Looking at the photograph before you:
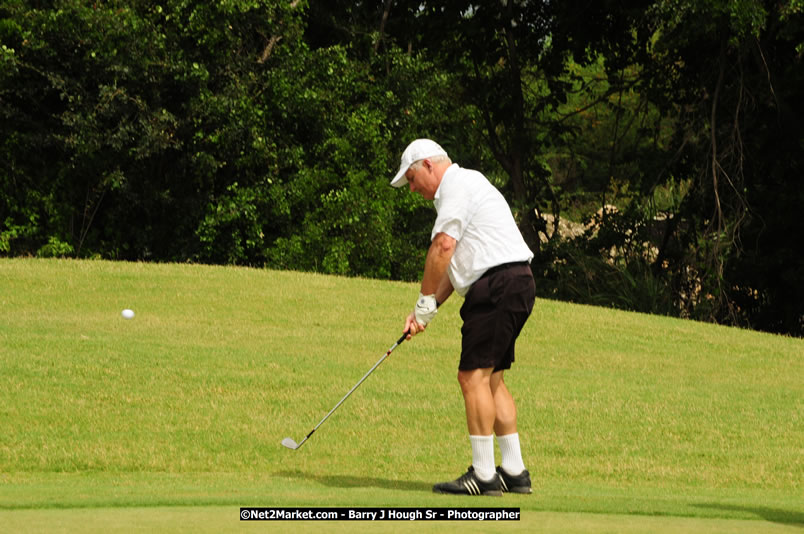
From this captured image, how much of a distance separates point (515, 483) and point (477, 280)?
47.9 inches

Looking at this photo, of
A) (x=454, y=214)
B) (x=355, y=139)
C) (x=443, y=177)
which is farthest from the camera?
(x=355, y=139)

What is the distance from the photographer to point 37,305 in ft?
52.5

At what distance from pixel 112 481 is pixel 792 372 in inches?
386

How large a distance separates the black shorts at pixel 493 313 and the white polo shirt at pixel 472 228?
7cm

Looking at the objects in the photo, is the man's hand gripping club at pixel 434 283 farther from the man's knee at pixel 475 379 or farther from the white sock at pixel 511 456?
the white sock at pixel 511 456

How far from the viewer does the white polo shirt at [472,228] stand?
6.10m

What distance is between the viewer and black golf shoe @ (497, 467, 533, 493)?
21.2ft

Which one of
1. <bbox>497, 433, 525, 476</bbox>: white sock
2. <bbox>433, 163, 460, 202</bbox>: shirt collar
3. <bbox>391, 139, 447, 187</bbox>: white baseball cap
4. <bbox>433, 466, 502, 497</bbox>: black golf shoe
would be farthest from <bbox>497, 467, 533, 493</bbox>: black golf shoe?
<bbox>391, 139, 447, 187</bbox>: white baseball cap

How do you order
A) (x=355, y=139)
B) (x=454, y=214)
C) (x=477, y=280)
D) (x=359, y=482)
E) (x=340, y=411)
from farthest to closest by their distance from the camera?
(x=355, y=139), (x=340, y=411), (x=359, y=482), (x=477, y=280), (x=454, y=214)

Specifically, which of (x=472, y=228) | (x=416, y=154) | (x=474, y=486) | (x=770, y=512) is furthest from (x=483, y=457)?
(x=416, y=154)

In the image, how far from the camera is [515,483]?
6453mm

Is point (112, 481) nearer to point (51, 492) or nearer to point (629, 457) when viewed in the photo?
point (51, 492)

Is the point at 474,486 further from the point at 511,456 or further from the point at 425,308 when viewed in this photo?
the point at 425,308

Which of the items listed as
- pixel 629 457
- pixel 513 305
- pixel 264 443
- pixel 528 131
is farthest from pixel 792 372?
pixel 528 131
